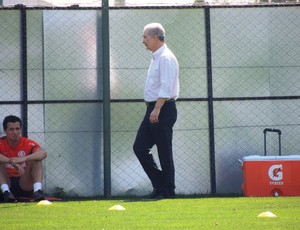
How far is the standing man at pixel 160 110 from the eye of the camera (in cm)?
1208

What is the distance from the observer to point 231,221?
931 cm

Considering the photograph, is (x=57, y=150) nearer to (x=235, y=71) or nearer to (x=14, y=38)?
(x=14, y=38)

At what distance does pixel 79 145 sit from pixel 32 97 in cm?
96

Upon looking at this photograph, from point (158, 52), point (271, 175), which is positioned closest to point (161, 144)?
point (158, 52)

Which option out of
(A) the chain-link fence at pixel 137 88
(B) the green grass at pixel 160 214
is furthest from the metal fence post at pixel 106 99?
(B) the green grass at pixel 160 214

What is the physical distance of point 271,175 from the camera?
43.4 ft

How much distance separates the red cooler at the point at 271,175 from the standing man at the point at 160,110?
1.36 meters

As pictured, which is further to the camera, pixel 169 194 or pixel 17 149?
pixel 17 149

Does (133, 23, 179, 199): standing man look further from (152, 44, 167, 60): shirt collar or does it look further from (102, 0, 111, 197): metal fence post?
(102, 0, 111, 197): metal fence post

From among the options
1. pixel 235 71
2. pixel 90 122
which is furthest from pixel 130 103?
pixel 235 71

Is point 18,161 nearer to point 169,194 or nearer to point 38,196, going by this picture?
point 38,196

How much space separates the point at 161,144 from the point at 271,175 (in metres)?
1.85

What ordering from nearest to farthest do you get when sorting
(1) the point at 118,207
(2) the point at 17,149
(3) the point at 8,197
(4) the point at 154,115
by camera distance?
(1) the point at 118,207
(4) the point at 154,115
(3) the point at 8,197
(2) the point at 17,149

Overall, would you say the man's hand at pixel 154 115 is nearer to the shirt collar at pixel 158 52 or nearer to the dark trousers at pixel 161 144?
the dark trousers at pixel 161 144
